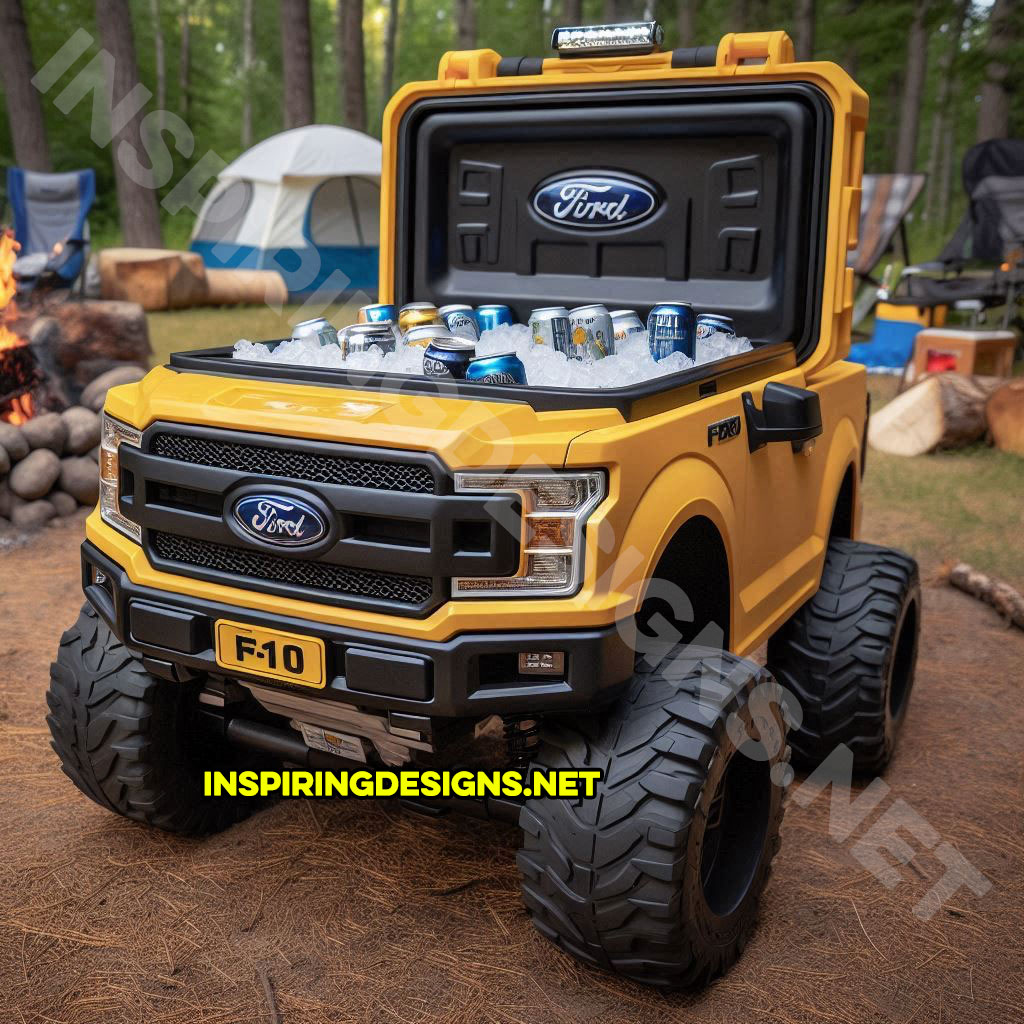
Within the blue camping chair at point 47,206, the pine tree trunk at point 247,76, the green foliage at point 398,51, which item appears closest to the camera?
the blue camping chair at point 47,206

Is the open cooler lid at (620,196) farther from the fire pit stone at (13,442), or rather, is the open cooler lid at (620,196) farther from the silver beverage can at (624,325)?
the fire pit stone at (13,442)

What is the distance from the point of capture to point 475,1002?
8.46 ft

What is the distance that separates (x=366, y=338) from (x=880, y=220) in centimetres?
1275

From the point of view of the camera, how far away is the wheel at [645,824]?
2355mm

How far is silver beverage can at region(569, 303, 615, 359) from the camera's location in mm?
3119

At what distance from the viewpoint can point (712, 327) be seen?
11.5 feet

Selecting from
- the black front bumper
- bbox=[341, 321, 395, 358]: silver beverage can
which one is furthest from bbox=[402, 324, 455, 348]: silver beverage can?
the black front bumper

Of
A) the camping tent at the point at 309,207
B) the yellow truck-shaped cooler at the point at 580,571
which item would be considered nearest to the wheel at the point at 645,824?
the yellow truck-shaped cooler at the point at 580,571

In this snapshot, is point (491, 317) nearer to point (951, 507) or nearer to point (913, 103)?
point (951, 507)

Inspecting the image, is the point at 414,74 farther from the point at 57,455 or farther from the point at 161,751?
the point at 161,751

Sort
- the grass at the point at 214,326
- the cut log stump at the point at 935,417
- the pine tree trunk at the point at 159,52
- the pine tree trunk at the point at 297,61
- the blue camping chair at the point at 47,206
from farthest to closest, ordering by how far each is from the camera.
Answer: the pine tree trunk at the point at 159,52 → the pine tree trunk at the point at 297,61 → the blue camping chair at the point at 47,206 → the grass at the point at 214,326 → the cut log stump at the point at 935,417

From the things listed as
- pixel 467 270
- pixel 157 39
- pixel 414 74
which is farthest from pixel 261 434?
pixel 414 74

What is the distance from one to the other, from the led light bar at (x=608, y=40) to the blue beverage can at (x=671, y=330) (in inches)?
47.2

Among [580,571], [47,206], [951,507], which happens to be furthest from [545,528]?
[47,206]
